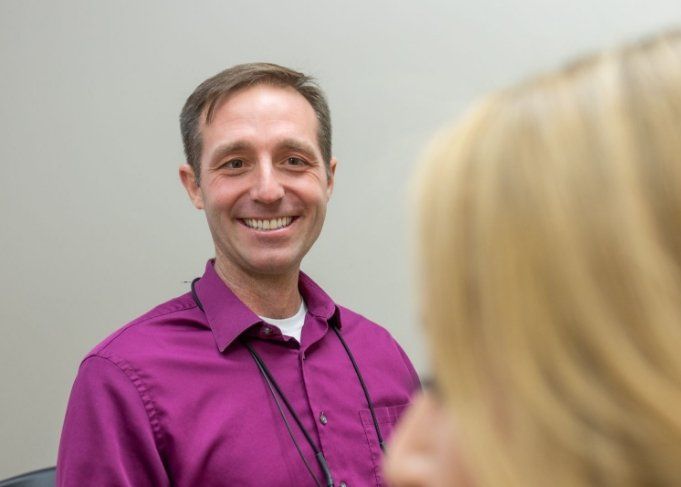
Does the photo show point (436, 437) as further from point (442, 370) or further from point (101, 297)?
point (101, 297)

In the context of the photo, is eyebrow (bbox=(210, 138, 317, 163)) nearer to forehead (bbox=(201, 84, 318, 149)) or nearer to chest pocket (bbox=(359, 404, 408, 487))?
forehead (bbox=(201, 84, 318, 149))

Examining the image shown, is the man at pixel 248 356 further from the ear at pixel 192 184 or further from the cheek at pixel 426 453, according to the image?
the cheek at pixel 426 453

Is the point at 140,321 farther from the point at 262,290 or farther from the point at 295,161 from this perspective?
the point at 295,161

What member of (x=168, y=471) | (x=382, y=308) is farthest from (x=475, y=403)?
(x=382, y=308)

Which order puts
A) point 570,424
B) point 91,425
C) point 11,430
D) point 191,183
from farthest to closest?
point 11,430, point 191,183, point 91,425, point 570,424

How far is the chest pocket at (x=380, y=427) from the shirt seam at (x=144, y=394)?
39 cm

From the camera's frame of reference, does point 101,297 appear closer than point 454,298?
No

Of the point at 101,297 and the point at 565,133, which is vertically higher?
the point at 565,133

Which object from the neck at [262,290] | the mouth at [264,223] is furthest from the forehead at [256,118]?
the neck at [262,290]

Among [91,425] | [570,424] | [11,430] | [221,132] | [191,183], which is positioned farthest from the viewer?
[11,430]

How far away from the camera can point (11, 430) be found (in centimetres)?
206

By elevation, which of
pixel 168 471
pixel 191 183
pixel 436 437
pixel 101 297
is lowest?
pixel 168 471

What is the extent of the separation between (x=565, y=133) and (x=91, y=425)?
100 cm

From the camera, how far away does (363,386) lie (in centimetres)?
151
